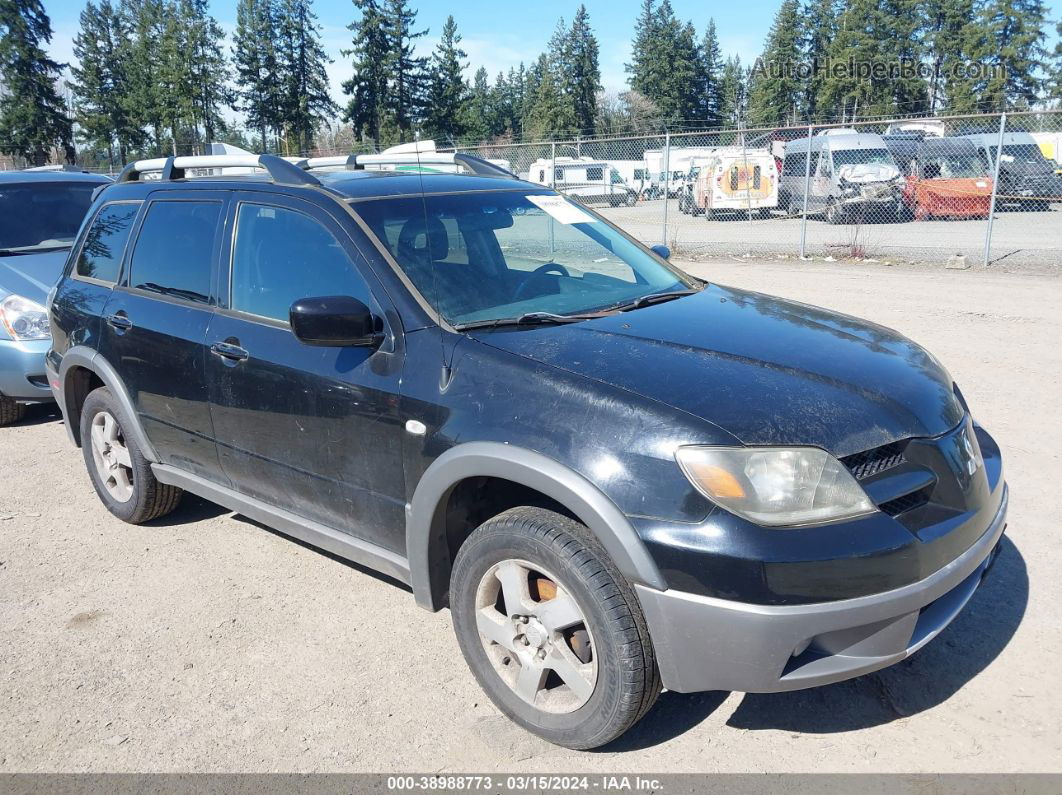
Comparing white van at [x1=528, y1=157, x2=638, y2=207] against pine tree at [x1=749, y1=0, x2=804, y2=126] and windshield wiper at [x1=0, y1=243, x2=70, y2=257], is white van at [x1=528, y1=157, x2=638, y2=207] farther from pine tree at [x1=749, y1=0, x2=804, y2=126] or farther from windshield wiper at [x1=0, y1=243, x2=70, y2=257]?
pine tree at [x1=749, y1=0, x2=804, y2=126]

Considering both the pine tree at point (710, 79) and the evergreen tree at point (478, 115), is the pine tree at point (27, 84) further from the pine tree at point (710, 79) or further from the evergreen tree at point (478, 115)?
the pine tree at point (710, 79)

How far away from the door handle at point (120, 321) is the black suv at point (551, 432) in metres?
0.02

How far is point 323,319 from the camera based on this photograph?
3.06m

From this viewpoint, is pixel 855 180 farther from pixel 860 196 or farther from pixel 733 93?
pixel 733 93

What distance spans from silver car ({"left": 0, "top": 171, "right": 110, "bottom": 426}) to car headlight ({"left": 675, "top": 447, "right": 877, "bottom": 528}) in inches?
223

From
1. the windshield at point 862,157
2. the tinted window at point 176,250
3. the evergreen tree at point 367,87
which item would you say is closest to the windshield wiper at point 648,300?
the tinted window at point 176,250

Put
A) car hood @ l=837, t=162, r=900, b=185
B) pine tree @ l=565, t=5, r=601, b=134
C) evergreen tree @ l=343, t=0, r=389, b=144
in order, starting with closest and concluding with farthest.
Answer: car hood @ l=837, t=162, r=900, b=185 → evergreen tree @ l=343, t=0, r=389, b=144 → pine tree @ l=565, t=5, r=601, b=134

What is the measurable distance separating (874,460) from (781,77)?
80.9 meters

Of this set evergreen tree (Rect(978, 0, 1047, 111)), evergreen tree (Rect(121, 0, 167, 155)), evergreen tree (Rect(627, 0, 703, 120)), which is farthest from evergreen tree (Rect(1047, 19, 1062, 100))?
evergreen tree (Rect(121, 0, 167, 155))

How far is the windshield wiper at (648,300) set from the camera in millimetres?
3548

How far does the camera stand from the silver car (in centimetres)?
636

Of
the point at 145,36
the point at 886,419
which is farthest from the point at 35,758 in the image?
the point at 145,36

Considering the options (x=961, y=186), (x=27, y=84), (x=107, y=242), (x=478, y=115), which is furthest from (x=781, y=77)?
(x=107, y=242)

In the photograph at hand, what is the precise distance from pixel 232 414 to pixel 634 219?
21779mm
